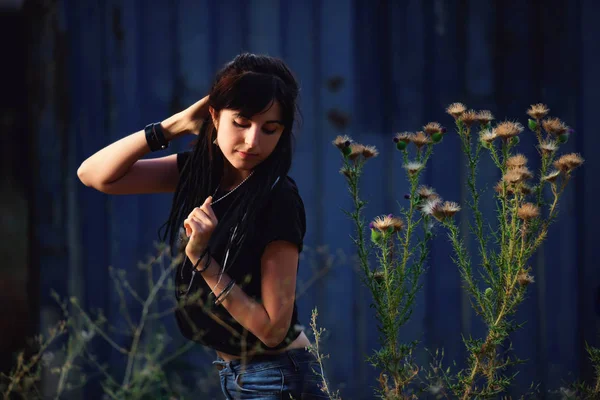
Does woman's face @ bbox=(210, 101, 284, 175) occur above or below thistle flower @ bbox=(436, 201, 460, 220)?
above


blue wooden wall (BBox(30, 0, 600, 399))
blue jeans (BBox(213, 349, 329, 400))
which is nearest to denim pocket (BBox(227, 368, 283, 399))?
blue jeans (BBox(213, 349, 329, 400))

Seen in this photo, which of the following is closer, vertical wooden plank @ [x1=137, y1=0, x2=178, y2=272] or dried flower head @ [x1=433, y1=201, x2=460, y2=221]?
dried flower head @ [x1=433, y1=201, x2=460, y2=221]

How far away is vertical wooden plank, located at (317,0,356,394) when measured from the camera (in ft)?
13.4

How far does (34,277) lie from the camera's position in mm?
4082

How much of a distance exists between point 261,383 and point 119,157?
841mm

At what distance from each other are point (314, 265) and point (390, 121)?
874 millimetres

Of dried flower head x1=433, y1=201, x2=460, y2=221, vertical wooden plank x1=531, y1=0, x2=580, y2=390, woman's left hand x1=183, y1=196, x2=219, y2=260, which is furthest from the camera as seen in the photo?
vertical wooden plank x1=531, y1=0, x2=580, y2=390

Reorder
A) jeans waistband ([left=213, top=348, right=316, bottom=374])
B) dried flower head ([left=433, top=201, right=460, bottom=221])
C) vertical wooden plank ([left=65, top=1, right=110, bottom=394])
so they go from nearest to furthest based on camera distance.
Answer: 1. dried flower head ([left=433, top=201, right=460, bottom=221])
2. jeans waistband ([left=213, top=348, right=316, bottom=374])
3. vertical wooden plank ([left=65, top=1, right=110, bottom=394])

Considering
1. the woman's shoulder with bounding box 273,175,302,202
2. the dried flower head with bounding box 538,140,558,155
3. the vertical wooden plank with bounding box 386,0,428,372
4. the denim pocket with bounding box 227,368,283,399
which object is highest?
the vertical wooden plank with bounding box 386,0,428,372

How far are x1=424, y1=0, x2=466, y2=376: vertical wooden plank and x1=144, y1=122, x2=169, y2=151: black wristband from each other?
208cm

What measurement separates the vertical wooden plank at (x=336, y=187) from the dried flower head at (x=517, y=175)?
200 centimetres

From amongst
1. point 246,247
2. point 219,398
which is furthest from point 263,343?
point 219,398

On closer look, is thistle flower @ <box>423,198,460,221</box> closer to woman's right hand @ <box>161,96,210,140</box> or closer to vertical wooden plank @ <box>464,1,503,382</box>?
woman's right hand @ <box>161,96,210,140</box>

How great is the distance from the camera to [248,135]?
7.29 ft
